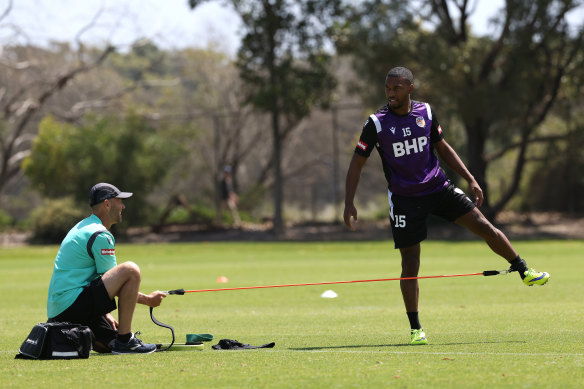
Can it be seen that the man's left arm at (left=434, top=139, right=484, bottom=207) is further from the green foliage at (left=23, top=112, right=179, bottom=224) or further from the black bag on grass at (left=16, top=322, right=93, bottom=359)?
the green foliage at (left=23, top=112, right=179, bottom=224)

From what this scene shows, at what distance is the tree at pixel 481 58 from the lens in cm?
3397

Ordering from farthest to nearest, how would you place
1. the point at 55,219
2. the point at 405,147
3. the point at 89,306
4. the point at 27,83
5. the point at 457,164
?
the point at 27,83 < the point at 55,219 < the point at 457,164 < the point at 405,147 < the point at 89,306

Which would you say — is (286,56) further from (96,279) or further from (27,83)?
(96,279)

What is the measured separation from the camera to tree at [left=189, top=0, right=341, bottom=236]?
3553 cm

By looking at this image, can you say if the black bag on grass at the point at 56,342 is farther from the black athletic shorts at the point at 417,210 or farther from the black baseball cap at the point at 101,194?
the black athletic shorts at the point at 417,210

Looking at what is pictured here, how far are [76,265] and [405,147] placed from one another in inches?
136

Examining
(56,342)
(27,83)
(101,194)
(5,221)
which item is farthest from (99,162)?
(56,342)

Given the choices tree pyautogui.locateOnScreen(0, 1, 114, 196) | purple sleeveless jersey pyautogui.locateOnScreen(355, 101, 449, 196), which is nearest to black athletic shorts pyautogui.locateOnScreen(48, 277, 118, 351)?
purple sleeveless jersey pyautogui.locateOnScreen(355, 101, 449, 196)

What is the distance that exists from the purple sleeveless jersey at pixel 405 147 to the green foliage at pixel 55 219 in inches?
1077

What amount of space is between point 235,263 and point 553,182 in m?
21.6

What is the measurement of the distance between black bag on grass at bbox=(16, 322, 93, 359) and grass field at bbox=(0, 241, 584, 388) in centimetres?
17

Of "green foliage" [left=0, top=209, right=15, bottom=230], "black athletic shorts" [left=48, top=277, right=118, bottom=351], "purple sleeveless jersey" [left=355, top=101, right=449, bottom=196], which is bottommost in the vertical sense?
"green foliage" [left=0, top=209, right=15, bottom=230]

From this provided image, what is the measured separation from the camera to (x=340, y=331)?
10.0m

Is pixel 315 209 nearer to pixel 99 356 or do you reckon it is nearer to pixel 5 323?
pixel 5 323
